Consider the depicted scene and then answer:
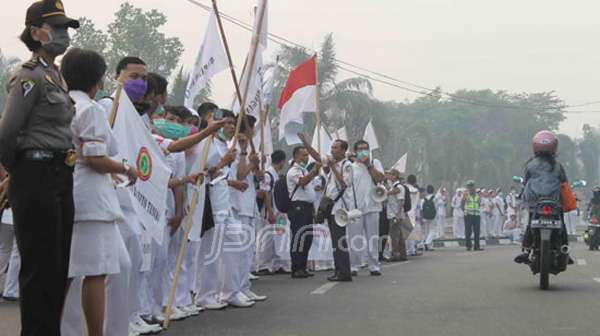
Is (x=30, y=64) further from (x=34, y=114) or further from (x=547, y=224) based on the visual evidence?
(x=547, y=224)

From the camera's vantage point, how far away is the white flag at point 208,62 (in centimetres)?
1002

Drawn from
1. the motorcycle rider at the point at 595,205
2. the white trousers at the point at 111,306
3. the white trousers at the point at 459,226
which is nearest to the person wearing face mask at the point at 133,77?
the white trousers at the point at 111,306

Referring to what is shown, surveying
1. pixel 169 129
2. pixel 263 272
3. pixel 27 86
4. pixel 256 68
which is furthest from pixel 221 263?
pixel 263 272

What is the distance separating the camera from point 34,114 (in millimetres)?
5082

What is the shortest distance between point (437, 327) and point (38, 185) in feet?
12.8

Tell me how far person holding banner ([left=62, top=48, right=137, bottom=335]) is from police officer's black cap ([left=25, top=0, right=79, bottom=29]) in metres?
0.38

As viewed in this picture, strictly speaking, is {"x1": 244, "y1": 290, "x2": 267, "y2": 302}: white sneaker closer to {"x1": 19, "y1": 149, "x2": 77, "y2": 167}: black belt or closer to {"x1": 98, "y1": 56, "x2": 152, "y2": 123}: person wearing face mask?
{"x1": 98, "y1": 56, "x2": 152, "y2": 123}: person wearing face mask

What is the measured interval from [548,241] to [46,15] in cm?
742

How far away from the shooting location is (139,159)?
252 inches

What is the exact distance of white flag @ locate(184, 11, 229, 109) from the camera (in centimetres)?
1002

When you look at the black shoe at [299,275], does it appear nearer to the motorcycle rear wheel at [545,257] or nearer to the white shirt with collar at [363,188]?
the white shirt with collar at [363,188]

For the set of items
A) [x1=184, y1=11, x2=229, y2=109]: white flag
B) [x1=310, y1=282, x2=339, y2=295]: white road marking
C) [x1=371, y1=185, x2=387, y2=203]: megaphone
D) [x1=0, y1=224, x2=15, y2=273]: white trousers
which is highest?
[x1=184, y1=11, x2=229, y2=109]: white flag

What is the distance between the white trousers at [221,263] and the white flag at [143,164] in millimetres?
2593

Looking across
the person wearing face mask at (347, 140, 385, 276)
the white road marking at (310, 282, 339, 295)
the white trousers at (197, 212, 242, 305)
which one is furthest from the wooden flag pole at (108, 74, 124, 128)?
the person wearing face mask at (347, 140, 385, 276)
